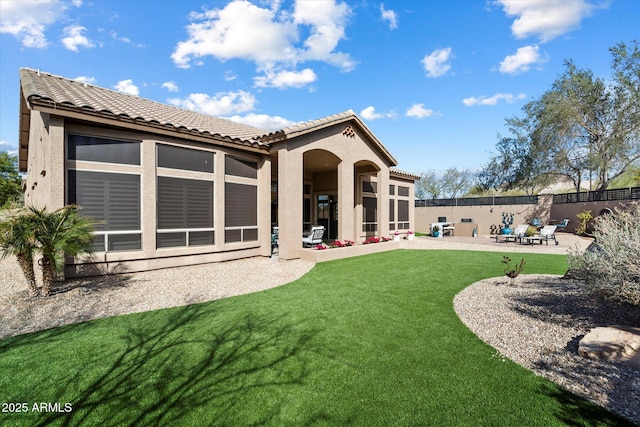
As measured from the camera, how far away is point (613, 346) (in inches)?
153

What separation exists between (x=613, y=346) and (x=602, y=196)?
24343mm

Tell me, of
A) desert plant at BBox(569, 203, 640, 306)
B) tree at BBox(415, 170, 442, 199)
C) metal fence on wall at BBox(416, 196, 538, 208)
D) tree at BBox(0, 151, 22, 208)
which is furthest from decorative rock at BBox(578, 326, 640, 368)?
tree at BBox(415, 170, 442, 199)

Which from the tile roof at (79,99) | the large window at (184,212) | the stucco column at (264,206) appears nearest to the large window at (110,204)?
the large window at (184,212)

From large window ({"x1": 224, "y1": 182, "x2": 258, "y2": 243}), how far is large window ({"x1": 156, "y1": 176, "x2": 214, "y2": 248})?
676mm

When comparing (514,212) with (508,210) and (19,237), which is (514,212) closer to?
(508,210)

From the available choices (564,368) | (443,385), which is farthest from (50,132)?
(564,368)

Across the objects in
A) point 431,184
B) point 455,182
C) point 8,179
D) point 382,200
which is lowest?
point 382,200

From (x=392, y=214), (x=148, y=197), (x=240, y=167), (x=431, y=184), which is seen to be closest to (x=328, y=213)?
(x=392, y=214)

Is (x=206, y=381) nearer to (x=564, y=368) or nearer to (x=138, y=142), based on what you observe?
(x=564, y=368)

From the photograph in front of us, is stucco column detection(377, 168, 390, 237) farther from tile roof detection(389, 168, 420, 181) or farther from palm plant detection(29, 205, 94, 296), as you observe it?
palm plant detection(29, 205, 94, 296)

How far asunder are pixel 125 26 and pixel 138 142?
20.4 ft

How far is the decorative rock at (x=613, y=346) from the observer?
12.4ft

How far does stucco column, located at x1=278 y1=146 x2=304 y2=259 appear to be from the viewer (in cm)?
1149

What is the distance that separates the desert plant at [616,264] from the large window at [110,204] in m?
10.8
